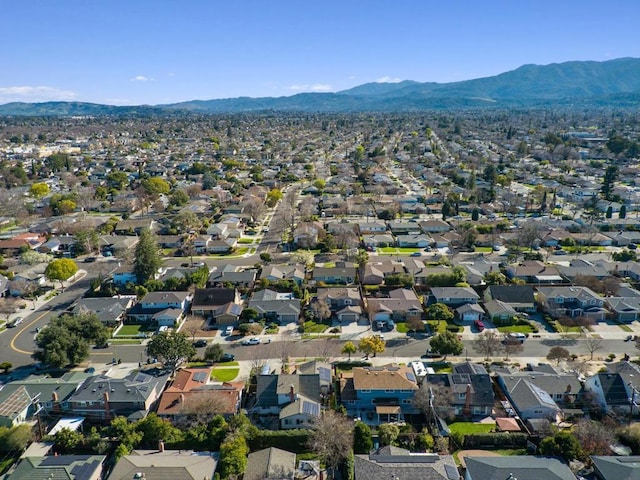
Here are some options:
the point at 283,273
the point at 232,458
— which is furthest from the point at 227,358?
the point at 283,273

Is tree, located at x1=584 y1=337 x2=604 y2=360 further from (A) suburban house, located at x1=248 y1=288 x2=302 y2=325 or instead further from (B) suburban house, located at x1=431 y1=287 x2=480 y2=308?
(A) suburban house, located at x1=248 y1=288 x2=302 y2=325

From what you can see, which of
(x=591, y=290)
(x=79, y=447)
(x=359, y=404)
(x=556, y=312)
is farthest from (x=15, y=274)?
(x=591, y=290)

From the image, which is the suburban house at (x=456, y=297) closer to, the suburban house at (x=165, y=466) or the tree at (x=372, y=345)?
the tree at (x=372, y=345)

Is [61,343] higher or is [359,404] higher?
[61,343]

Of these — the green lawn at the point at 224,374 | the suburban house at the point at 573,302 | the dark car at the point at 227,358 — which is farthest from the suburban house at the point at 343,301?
the suburban house at the point at 573,302

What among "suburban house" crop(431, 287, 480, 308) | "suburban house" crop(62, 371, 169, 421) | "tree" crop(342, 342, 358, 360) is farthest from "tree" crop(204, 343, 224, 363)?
"suburban house" crop(431, 287, 480, 308)

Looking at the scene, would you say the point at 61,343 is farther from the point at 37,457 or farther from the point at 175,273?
the point at 175,273

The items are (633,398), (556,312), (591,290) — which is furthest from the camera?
(591,290)
